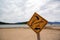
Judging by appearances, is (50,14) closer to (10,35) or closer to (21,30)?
(21,30)

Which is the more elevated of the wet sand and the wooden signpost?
the wooden signpost

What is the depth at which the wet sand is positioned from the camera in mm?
1533

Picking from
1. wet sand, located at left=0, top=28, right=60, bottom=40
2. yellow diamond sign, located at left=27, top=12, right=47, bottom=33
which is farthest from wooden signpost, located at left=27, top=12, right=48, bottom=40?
wet sand, located at left=0, top=28, right=60, bottom=40

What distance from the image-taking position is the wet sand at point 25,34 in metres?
1.53

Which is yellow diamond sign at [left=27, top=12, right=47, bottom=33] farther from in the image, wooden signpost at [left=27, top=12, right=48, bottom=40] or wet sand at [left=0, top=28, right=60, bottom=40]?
wet sand at [left=0, top=28, right=60, bottom=40]

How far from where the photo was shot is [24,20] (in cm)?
163

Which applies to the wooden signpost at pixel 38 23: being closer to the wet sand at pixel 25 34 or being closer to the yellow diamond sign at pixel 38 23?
the yellow diamond sign at pixel 38 23

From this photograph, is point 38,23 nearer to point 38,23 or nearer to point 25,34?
point 38,23

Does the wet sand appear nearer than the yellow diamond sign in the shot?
No

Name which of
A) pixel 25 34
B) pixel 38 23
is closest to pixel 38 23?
pixel 38 23

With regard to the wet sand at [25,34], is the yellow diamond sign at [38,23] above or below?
above

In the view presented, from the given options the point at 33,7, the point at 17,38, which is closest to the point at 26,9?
the point at 33,7

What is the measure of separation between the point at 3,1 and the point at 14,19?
26 cm

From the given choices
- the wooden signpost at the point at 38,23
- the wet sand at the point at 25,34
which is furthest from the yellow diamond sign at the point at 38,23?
the wet sand at the point at 25,34
